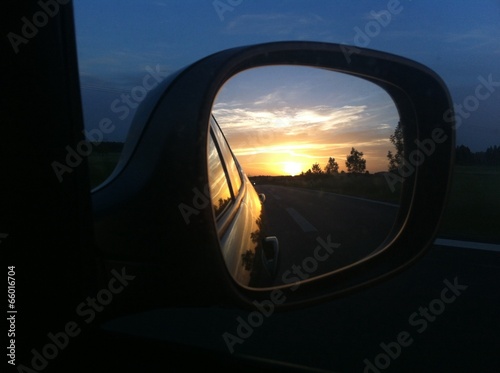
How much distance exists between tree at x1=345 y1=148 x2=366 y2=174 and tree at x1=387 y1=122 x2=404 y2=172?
33cm

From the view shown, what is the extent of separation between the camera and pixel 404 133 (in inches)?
117

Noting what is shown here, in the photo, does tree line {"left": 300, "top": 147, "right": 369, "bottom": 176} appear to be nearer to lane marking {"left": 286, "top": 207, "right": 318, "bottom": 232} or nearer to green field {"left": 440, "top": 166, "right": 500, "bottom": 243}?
lane marking {"left": 286, "top": 207, "right": 318, "bottom": 232}

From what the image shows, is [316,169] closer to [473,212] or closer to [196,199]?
[196,199]

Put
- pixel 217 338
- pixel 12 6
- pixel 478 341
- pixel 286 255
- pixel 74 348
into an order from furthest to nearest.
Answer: pixel 478 341 < pixel 217 338 < pixel 286 255 < pixel 74 348 < pixel 12 6

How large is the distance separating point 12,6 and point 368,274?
5.30 feet

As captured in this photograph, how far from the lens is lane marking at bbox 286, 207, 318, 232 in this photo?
9.36 feet

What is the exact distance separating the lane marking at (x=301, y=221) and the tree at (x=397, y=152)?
1.76ft

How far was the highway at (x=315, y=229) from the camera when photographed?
9.05ft

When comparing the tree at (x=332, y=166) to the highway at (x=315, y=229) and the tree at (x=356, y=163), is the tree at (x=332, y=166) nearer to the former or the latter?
the tree at (x=356, y=163)

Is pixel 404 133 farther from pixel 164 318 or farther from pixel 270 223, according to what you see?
pixel 164 318

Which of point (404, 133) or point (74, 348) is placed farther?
point (404, 133)

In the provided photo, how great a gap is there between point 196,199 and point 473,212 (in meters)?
15.6

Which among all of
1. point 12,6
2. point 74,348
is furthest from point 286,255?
point 12,6

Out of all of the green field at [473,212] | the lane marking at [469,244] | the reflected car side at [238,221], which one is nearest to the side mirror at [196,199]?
the reflected car side at [238,221]
